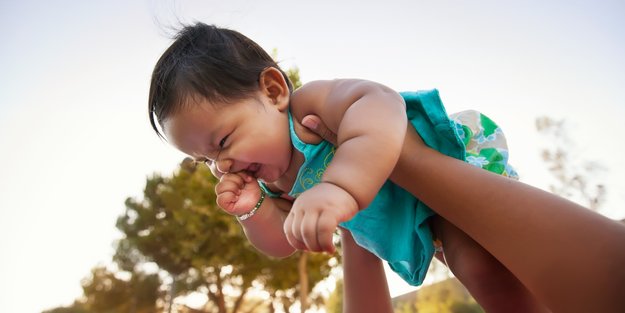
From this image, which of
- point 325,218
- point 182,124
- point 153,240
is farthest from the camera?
point 153,240

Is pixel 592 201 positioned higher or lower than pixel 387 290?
Result: lower

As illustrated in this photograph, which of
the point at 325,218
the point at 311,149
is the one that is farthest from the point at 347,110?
the point at 325,218

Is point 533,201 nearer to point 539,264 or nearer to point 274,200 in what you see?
point 539,264

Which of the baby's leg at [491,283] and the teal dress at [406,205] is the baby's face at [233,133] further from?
the baby's leg at [491,283]

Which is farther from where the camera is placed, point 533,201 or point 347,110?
point 347,110

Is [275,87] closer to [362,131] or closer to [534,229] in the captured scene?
[362,131]

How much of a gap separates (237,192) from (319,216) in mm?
Result: 771

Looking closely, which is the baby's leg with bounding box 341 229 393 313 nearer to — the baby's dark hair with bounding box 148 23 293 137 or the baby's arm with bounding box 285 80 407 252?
the baby's arm with bounding box 285 80 407 252

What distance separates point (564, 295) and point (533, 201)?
0.22 meters

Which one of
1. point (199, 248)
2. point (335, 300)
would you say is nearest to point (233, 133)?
point (335, 300)

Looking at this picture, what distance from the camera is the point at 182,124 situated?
4.73 ft

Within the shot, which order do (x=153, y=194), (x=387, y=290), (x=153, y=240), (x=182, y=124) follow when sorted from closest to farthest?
(x=182, y=124)
(x=387, y=290)
(x=153, y=240)
(x=153, y=194)

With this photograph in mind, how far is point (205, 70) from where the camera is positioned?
1502 millimetres

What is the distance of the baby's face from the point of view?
4.65 feet
